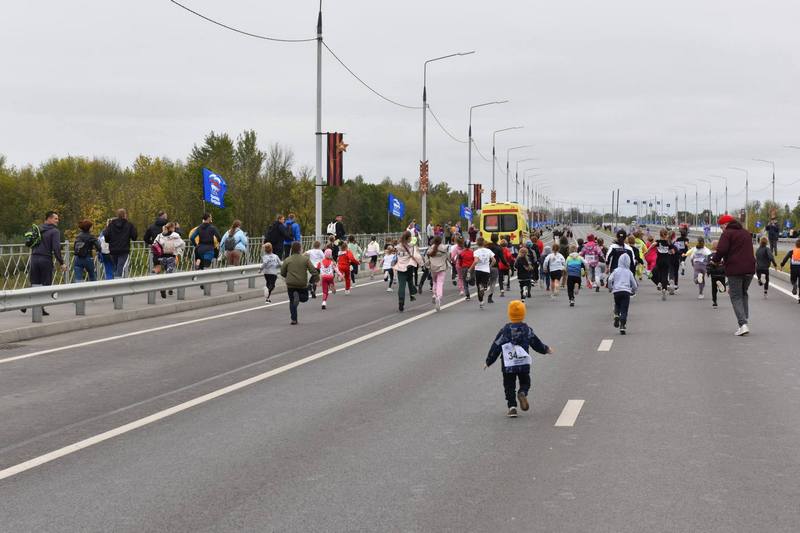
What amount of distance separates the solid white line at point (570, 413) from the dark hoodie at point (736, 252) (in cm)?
723

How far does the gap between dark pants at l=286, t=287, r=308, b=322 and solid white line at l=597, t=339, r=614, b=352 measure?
5.76m

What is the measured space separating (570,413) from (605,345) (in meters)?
5.91

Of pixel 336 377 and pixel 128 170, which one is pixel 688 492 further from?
pixel 128 170

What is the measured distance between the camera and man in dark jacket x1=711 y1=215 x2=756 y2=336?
16.0 meters

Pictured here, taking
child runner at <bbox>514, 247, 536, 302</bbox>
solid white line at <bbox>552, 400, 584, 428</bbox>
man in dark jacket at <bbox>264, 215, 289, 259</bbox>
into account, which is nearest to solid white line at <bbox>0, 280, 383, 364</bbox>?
man in dark jacket at <bbox>264, 215, 289, 259</bbox>

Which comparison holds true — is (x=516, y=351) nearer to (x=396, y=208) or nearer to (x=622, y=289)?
(x=622, y=289)

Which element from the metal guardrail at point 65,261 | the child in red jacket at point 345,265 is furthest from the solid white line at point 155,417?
the child in red jacket at point 345,265

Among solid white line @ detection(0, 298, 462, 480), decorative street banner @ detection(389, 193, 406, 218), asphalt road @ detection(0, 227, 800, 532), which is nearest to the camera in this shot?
asphalt road @ detection(0, 227, 800, 532)

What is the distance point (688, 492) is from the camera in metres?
6.21

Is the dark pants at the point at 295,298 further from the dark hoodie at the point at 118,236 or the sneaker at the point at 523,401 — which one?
the sneaker at the point at 523,401

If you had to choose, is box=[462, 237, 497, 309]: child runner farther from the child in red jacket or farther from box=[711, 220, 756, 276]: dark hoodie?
box=[711, 220, 756, 276]: dark hoodie

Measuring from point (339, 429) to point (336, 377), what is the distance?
10.6ft

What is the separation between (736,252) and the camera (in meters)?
16.1

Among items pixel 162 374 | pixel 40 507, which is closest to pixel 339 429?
pixel 40 507
